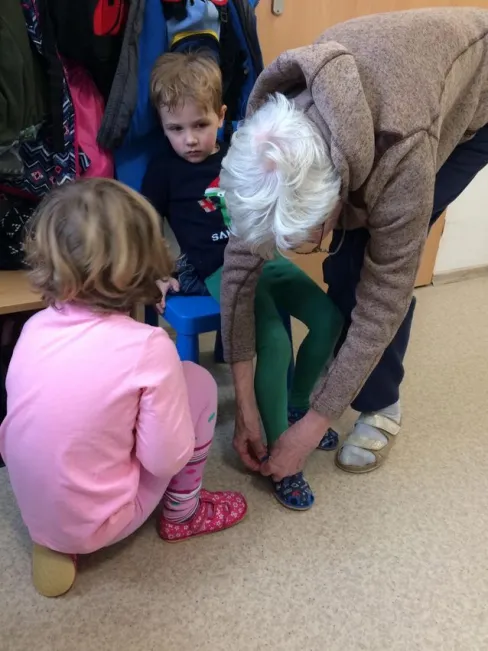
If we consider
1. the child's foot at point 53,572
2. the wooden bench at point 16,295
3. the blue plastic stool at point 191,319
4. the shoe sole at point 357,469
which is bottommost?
the shoe sole at point 357,469

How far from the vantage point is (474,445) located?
1.49 m

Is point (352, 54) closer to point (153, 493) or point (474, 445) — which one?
point (153, 493)

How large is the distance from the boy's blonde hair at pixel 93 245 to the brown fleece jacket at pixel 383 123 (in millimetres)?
293

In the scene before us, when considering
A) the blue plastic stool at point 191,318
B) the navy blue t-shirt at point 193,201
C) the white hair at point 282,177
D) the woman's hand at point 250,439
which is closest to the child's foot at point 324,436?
the woman's hand at point 250,439

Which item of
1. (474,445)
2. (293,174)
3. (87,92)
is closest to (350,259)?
(293,174)

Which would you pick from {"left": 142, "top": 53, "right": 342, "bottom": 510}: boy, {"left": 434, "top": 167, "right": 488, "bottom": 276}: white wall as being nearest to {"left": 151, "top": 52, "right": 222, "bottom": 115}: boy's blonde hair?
{"left": 142, "top": 53, "right": 342, "bottom": 510}: boy

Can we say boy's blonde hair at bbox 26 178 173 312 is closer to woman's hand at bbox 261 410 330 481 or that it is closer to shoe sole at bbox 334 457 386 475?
woman's hand at bbox 261 410 330 481

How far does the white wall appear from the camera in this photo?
246 centimetres

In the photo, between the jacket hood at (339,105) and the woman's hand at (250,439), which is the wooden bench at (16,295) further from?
the jacket hood at (339,105)

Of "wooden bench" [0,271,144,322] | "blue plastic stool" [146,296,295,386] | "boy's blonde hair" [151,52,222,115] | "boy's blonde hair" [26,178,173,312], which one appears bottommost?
"blue plastic stool" [146,296,295,386]

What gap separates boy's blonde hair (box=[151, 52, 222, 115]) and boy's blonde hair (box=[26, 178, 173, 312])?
537 millimetres

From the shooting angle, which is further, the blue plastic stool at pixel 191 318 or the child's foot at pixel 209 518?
the blue plastic stool at pixel 191 318

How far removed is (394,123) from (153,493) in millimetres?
755

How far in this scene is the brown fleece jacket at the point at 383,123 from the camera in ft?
2.85
